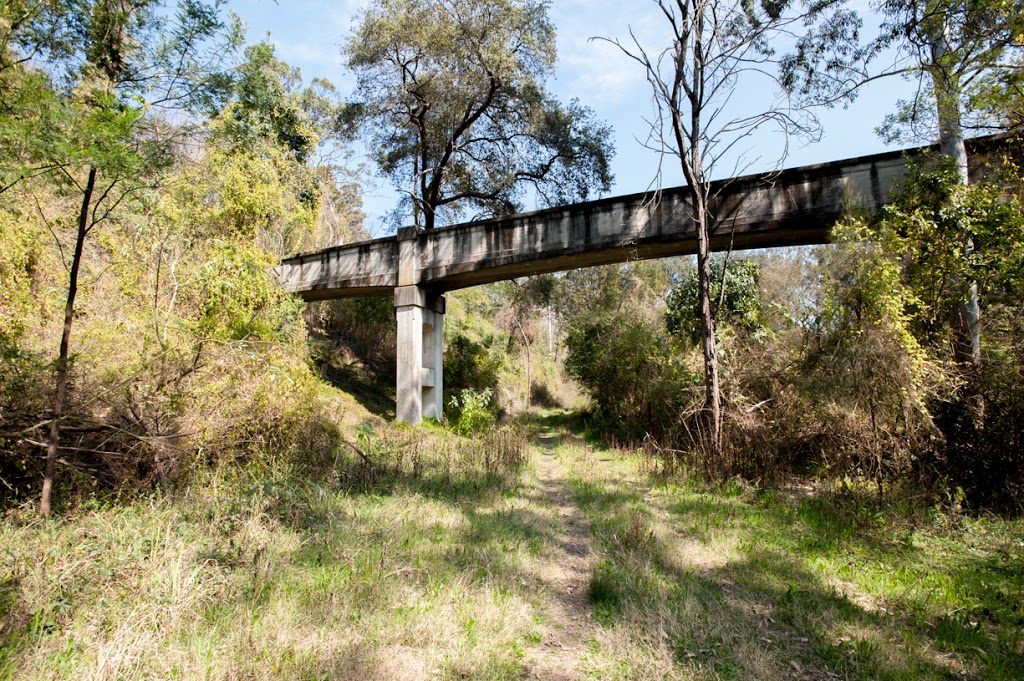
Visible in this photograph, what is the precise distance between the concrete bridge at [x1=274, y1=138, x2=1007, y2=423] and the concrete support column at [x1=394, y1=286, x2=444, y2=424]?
3 centimetres

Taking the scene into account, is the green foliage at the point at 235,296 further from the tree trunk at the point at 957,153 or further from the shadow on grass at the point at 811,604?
the tree trunk at the point at 957,153

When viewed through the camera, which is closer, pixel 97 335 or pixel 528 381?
pixel 97 335

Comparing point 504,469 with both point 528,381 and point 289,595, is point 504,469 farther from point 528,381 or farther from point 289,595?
point 528,381

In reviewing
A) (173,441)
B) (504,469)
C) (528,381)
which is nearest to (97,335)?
(173,441)

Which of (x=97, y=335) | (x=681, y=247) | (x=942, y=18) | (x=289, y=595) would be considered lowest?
(x=289, y=595)

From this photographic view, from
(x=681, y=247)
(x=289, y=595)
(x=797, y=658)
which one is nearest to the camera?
(x=797, y=658)

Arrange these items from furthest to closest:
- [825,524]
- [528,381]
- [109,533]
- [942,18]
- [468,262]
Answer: [528,381] < [468,262] < [942,18] < [825,524] < [109,533]

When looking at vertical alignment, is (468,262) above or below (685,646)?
above

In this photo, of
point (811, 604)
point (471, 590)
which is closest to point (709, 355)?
point (811, 604)

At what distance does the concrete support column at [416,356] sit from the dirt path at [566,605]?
25.0ft

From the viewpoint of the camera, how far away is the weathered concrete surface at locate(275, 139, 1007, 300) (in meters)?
9.53

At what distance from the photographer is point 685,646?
3375 millimetres

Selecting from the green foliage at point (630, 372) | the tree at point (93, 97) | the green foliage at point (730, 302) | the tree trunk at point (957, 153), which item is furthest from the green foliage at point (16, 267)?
the tree trunk at point (957, 153)

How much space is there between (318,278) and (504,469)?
32.0 ft
